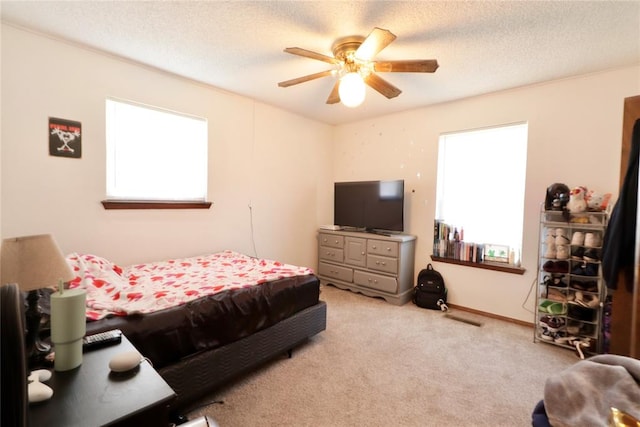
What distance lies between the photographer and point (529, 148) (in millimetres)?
2871

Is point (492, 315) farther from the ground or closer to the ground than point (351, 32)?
closer to the ground

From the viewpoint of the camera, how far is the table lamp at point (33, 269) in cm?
92

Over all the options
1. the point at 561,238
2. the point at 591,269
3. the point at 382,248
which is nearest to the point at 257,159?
the point at 382,248

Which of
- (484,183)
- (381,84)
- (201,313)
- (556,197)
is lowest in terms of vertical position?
(201,313)

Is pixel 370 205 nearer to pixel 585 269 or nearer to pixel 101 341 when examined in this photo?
pixel 585 269

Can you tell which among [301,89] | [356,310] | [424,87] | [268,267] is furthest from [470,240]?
[301,89]

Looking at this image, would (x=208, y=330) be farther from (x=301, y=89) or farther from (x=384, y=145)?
(x=384, y=145)

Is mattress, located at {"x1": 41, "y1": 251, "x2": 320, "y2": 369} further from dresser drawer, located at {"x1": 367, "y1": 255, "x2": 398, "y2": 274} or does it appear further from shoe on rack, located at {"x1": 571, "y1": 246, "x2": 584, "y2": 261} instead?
shoe on rack, located at {"x1": 571, "y1": 246, "x2": 584, "y2": 261}

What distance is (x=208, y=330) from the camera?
1689mm

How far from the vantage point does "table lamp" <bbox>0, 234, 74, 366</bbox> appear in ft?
3.02

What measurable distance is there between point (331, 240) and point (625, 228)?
289 centimetres

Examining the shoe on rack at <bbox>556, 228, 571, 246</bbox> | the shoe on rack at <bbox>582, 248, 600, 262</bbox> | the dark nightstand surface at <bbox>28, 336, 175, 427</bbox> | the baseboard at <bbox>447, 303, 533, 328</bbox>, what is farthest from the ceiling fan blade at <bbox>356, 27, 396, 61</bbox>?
the baseboard at <bbox>447, 303, 533, 328</bbox>

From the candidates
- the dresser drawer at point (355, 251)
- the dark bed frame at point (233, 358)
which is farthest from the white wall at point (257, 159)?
the dark bed frame at point (233, 358)

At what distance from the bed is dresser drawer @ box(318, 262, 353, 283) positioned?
142 centimetres
